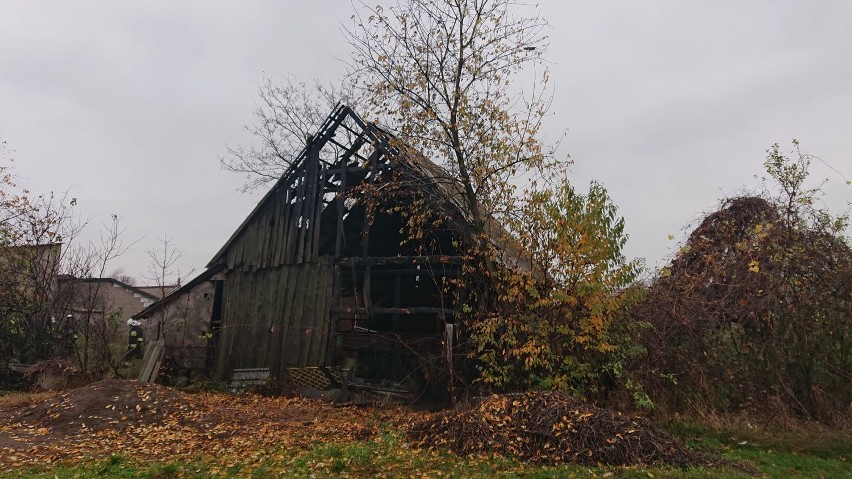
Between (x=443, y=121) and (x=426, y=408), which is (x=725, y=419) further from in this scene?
(x=443, y=121)

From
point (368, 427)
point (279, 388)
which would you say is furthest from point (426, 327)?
point (368, 427)

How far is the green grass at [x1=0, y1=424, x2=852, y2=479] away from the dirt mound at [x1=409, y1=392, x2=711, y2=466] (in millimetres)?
293

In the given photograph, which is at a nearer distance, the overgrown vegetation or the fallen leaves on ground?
the fallen leaves on ground

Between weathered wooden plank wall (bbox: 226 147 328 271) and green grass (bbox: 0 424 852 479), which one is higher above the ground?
weathered wooden plank wall (bbox: 226 147 328 271)

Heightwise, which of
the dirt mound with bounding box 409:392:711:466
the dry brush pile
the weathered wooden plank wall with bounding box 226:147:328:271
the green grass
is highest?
the weathered wooden plank wall with bounding box 226:147:328:271

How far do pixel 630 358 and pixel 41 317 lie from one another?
54.0ft

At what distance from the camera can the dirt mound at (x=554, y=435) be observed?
798cm

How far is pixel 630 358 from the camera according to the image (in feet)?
36.9

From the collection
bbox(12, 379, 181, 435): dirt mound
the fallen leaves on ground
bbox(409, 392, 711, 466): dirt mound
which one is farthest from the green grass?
bbox(12, 379, 181, 435): dirt mound

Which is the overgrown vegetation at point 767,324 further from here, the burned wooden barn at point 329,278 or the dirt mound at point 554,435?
the burned wooden barn at point 329,278

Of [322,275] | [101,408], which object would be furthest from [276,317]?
[101,408]

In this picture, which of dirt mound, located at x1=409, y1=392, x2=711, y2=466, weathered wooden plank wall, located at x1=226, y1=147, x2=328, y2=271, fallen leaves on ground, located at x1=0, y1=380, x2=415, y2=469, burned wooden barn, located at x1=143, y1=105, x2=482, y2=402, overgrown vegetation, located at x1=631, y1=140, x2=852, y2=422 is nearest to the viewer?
dirt mound, located at x1=409, y1=392, x2=711, y2=466

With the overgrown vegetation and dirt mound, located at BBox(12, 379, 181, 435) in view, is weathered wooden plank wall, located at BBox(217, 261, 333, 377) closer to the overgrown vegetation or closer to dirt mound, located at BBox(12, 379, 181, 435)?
dirt mound, located at BBox(12, 379, 181, 435)

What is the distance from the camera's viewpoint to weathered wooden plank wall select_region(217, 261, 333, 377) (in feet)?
51.4
